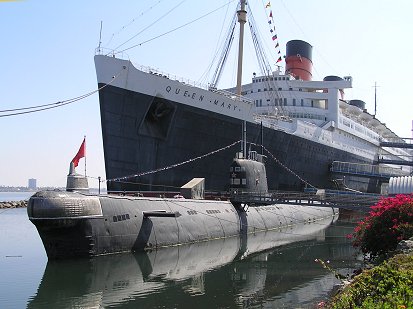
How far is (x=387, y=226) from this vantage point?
498 inches

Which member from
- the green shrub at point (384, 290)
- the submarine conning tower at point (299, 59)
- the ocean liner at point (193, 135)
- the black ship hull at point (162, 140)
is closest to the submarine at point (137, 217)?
the ocean liner at point (193, 135)

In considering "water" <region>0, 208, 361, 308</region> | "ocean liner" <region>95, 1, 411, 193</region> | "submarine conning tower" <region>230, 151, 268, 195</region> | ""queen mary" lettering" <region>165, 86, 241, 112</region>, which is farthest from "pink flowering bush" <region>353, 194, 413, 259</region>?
""queen mary" lettering" <region>165, 86, 241, 112</region>

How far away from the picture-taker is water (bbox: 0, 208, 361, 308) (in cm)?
1084

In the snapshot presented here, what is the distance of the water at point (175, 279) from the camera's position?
10.8 metres

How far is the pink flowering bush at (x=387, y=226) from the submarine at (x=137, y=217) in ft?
24.1

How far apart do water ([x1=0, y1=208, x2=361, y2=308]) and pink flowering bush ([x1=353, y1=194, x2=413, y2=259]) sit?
4.73 ft

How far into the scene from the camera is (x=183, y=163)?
85.8 feet

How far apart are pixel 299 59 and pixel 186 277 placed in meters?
34.8

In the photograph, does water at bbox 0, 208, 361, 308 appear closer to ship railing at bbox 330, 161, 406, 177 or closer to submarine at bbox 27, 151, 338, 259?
submarine at bbox 27, 151, 338, 259

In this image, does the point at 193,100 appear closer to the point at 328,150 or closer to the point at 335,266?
the point at 335,266

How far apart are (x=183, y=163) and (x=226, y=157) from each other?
3438 millimetres

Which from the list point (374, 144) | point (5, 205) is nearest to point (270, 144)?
point (374, 144)

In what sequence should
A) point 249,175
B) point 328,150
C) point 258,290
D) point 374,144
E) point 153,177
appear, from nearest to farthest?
point 258,290
point 249,175
point 153,177
point 328,150
point 374,144

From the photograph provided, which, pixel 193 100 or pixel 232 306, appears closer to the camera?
pixel 232 306
